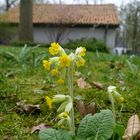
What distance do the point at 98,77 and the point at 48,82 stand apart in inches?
27.9

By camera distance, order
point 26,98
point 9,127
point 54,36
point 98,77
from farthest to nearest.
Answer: point 54,36 → point 98,77 → point 26,98 → point 9,127

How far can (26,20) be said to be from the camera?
2483 centimetres

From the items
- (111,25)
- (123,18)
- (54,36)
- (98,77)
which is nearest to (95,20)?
(111,25)

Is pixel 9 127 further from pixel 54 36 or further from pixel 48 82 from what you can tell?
pixel 54 36

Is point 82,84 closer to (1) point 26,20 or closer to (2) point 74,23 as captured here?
(1) point 26,20

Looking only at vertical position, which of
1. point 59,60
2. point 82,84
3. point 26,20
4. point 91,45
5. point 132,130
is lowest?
point 91,45

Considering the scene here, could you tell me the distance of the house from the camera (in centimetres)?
3338

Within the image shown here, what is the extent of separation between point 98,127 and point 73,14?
3456 centimetres

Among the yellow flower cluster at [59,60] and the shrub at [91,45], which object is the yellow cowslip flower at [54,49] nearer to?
the yellow flower cluster at [59,60]

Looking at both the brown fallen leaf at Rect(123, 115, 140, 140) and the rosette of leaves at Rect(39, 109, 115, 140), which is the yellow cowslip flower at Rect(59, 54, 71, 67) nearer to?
the rosette of leaves at Rect(39, 109, 115, 140)

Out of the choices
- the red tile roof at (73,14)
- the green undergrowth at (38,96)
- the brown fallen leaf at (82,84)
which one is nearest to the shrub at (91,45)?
the red tile roof at (73,14)

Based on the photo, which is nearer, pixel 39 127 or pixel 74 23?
Result: pixel 39 127

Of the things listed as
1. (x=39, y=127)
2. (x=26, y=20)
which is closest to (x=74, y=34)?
(x=26, y=20)

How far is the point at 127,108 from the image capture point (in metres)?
2.55
